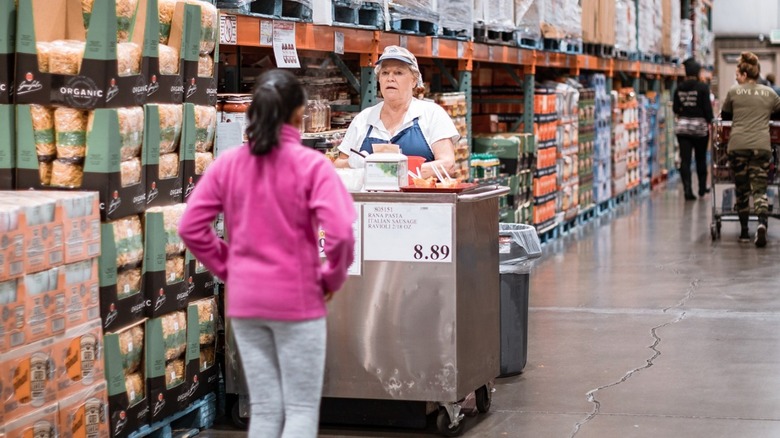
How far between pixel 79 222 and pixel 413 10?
5.16 meters

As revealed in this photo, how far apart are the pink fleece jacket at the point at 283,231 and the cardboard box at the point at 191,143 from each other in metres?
1.99

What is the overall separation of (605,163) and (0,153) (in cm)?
1463

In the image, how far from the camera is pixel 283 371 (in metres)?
4.10

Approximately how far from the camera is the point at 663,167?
25.7 meters

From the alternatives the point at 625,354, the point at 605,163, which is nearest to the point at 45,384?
the point at 625,354

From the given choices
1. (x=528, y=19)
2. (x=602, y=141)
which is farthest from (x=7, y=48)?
(x=602, y=141)

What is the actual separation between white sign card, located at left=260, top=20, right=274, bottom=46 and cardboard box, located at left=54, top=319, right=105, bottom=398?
2519 millimetres

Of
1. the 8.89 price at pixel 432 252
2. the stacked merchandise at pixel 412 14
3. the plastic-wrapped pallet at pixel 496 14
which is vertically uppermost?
the plastic-wrapped pallet at pixel 496 14

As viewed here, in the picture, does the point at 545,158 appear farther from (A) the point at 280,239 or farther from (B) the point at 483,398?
(A) the point at 280,239

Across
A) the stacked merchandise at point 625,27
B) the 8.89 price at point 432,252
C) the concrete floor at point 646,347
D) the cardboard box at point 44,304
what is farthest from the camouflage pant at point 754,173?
the cardboard box at point 44,304

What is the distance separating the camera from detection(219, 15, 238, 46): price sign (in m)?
6.69

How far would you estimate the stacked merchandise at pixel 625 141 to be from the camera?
19.4 metres

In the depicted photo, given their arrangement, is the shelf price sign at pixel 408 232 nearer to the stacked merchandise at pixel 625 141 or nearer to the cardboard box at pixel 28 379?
the cardboard box at pixel 28 379

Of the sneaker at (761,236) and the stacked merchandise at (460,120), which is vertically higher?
the stacked merchandise at (460,120)
